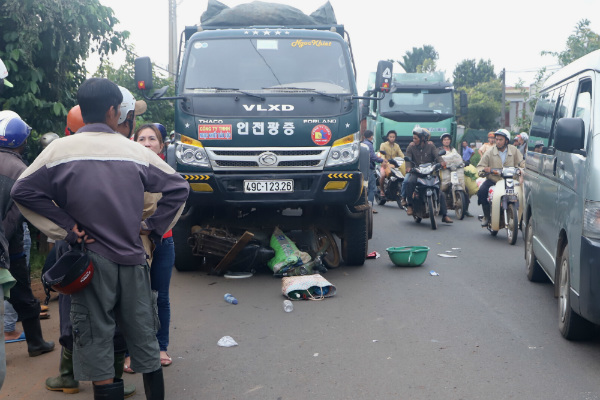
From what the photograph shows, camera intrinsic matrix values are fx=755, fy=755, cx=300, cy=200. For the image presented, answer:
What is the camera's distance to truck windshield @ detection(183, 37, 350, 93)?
8.57 metres

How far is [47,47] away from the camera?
895 centimetres

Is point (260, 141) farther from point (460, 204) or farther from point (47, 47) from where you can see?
point (460, 204)

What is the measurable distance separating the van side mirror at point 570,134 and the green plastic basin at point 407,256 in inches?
154

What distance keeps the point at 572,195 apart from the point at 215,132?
3955mm

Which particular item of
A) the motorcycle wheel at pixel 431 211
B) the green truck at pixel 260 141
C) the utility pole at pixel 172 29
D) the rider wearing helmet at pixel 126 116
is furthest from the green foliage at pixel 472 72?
the rider wearing helmet at pixel 126 116

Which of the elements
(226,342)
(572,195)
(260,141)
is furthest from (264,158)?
(572,195)

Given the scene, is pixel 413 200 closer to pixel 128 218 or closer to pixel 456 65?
pixel 128 218

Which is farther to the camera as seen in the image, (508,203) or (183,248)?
(508,203)

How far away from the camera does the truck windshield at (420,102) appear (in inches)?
892

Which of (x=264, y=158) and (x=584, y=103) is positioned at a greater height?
(x=584, y=103)

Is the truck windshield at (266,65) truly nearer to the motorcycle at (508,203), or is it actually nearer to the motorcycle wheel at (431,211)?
the motorcycle at (508,203)

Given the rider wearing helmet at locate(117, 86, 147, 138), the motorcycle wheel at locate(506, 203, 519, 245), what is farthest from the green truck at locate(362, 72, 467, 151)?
the rider wearing helmet at locate(117, 86, 147, 138)

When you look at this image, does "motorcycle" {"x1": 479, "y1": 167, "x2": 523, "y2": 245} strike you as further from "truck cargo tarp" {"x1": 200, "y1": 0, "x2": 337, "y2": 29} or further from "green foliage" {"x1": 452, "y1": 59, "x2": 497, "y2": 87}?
"green foliage" {"x1": 452, "y1": 59, "x2": 497, "y2": 87}

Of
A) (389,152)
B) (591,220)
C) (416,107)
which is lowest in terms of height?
(389,152)
